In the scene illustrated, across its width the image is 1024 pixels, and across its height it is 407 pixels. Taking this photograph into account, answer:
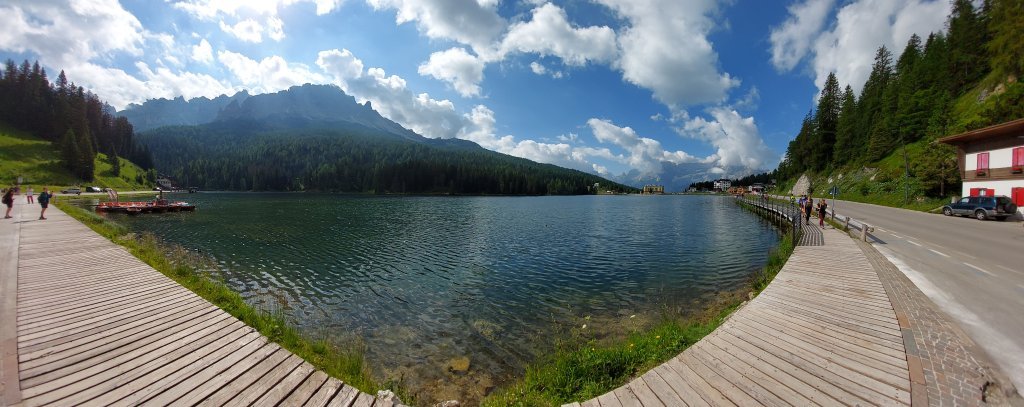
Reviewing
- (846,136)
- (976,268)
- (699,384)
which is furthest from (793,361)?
(846,136)

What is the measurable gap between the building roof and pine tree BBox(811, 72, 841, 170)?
65295mm

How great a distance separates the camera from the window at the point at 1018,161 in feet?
103

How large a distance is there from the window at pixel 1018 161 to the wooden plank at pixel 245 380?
185 ft

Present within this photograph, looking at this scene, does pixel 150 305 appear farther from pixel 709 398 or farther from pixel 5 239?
pixel 5 239

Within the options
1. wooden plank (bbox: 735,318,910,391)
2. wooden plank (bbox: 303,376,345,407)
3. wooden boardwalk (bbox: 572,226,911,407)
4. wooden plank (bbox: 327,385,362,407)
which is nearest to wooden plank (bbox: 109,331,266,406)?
wooden plank (bbox: 303,376,345,407)

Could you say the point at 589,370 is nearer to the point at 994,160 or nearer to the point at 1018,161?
the point at 1018,161

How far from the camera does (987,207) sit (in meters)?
31.1

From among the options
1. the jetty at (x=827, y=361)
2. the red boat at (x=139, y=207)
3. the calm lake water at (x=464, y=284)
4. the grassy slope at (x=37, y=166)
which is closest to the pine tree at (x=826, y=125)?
the calm lake water at (x=464, y=284)

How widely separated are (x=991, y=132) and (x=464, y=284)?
52.7 metres

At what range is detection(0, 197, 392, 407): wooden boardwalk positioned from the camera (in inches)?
250

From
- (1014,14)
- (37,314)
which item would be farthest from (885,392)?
(1014,14)

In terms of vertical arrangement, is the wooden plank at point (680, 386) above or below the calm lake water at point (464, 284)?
above

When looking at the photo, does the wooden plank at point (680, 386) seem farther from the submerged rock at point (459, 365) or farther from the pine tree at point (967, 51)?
the pine tree at point (967, 51)

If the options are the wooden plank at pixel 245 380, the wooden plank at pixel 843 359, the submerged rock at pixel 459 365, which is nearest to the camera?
the wooden plank at pixel 245 380
